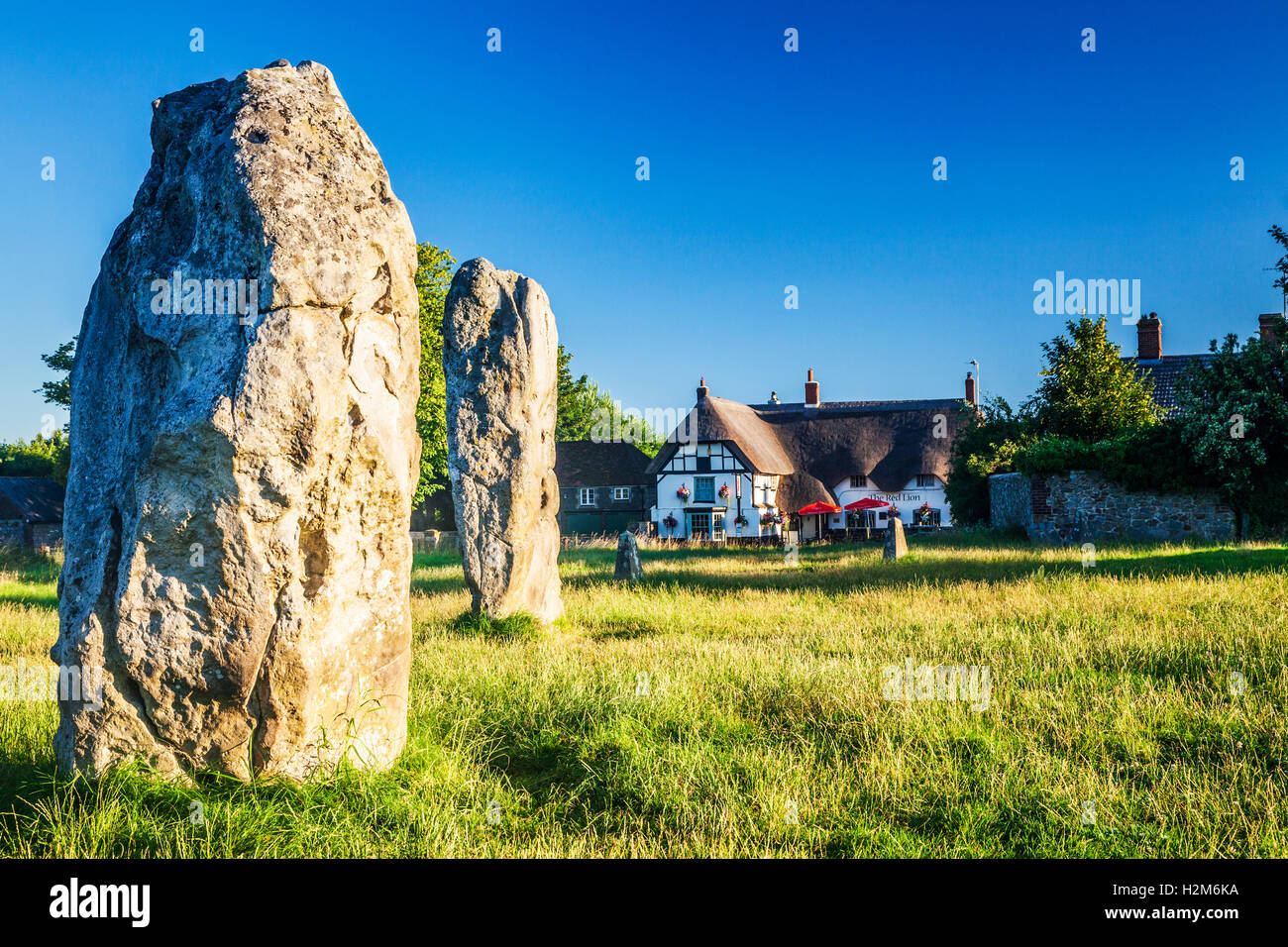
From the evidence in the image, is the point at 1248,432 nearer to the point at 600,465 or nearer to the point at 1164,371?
the point at 1164,371

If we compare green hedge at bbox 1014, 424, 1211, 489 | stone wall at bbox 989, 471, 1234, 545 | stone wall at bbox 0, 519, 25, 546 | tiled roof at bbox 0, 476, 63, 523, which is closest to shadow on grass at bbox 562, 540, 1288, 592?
stone wall at bbox 989, 471, 1234, 545

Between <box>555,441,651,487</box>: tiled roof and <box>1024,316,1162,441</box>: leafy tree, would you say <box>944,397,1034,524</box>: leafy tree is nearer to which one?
<box>1024,316,1162,441</box>: leafy tree

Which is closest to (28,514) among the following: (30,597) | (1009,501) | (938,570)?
(30,597)

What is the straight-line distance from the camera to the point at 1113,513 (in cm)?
2019

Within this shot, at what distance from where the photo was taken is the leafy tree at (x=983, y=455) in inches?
1059

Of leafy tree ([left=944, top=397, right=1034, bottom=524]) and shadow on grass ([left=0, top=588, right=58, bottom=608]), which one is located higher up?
leafy tree ([left=944, top=397, right=1034, bottom=524])

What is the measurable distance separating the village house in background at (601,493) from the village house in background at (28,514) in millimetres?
21569

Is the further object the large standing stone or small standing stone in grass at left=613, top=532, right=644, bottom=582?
small standing stone in grass at left=613, top=532, right=644, bottom=582

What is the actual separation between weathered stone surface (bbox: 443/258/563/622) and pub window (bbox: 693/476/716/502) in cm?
2602

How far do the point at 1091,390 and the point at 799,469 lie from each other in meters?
16.7

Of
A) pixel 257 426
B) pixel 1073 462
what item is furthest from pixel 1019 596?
pixel 1073 462

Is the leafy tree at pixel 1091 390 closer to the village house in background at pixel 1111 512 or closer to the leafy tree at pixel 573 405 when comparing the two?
the village house in background at pixel 1111 512

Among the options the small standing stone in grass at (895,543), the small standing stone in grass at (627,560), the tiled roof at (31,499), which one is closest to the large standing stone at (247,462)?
the small standing stone in grass at (627,560)

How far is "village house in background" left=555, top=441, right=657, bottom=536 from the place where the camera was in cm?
4100
